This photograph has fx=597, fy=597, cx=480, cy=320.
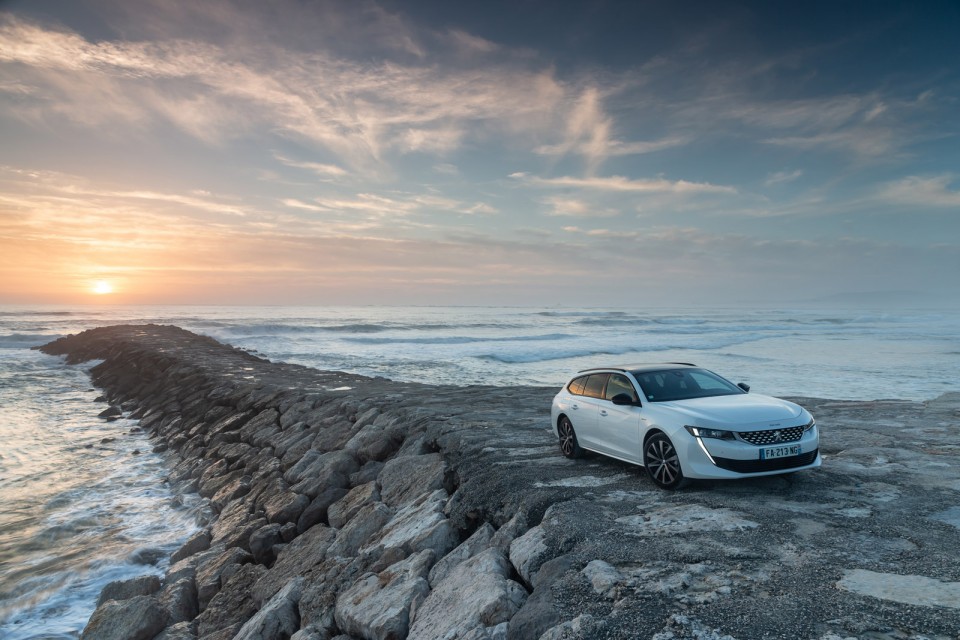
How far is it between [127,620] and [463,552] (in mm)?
4333

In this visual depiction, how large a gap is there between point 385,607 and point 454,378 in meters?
21.7

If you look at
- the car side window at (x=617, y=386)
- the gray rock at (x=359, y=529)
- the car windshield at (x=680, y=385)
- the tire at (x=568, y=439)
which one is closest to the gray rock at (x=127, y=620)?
the gray rock at (x=359, y=529)

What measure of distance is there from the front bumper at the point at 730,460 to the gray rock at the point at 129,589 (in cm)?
725

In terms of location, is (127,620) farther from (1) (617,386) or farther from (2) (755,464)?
(2) (755,464)

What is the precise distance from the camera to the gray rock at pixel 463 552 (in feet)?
19.4

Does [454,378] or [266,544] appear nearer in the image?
[266,544]

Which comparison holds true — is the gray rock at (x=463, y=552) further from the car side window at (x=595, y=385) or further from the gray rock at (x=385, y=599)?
the car side window at (x=595, y=385)

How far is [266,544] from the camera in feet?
28.9

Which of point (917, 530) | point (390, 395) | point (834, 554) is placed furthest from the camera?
point (390, 395)

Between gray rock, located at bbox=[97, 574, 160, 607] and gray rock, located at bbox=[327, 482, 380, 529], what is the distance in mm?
2479

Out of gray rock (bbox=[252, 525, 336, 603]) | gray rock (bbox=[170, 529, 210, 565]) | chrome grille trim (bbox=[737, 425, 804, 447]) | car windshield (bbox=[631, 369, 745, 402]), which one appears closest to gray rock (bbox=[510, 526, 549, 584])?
chrome grille trim (bbox=[737, 425, 804, 447])

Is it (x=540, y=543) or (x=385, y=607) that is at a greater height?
(x=540, y=543)

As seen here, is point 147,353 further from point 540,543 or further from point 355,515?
point 540,543

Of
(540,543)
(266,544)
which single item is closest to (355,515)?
(266,544)
